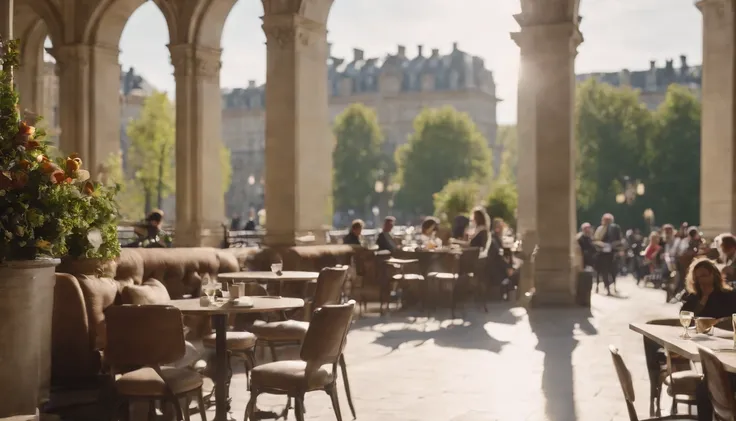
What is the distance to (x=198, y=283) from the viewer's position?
10234mm

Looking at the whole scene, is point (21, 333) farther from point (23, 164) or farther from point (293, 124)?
point (293, 124)

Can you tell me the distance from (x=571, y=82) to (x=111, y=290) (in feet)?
28.6

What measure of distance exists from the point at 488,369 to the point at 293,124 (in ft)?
25.0

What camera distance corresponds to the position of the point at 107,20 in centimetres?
1883

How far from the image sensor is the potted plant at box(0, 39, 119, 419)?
497 cm

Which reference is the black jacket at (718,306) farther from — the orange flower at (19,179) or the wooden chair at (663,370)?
the orange flower at (19,179)

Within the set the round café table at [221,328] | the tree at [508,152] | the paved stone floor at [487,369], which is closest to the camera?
the round café table at [221,328]

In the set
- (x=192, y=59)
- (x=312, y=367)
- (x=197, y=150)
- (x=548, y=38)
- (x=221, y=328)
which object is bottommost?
(x=312, y=367)

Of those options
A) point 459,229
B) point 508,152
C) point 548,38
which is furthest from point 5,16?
point 508,152

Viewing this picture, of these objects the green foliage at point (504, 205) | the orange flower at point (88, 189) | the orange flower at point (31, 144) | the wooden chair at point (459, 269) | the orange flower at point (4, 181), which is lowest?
the wooden chair at point (459, 269)

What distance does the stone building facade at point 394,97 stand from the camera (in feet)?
274

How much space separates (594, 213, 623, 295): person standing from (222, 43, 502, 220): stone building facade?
205 feet

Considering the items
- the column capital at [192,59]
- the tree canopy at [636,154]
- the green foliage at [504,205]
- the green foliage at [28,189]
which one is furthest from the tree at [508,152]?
the green foliage at [28,189]

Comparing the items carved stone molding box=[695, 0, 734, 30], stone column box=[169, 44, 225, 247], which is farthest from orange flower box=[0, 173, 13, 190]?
stone column box=[169, 44, 225, 247]
